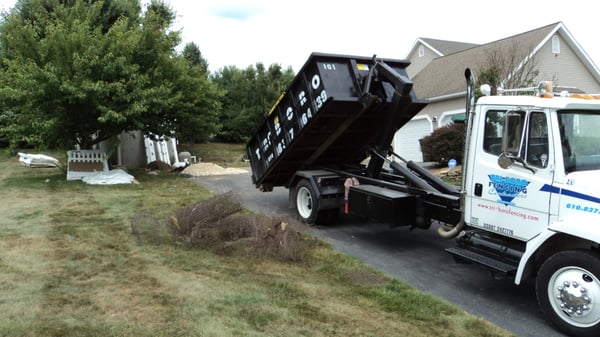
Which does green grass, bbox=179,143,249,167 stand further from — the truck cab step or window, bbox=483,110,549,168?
window, bbox=483,110,549,168

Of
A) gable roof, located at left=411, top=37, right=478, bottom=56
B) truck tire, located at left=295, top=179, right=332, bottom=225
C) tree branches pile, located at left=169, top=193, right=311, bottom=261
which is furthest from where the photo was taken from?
gable roof, located at left=411, top=37, right=478, bottom=56

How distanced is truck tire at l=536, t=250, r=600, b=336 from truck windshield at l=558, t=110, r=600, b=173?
881 mm

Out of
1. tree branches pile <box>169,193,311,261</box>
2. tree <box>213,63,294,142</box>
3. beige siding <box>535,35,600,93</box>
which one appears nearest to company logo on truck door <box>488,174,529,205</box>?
tree branches pile <box>169,193,311,261</box>

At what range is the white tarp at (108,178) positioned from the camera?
45.8 feet

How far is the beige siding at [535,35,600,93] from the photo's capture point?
19328 mm

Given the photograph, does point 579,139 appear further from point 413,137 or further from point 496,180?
point 413,137

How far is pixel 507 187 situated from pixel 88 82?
1172 centimetres

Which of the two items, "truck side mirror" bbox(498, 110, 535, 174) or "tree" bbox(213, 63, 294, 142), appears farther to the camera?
"tree" bbox(213, 63, 294, 142)

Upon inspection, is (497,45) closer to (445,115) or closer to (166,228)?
(445,115)

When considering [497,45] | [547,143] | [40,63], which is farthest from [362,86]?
[497,45]

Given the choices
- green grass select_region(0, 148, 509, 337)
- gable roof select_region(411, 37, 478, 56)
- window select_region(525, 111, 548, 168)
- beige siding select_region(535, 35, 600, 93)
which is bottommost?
green grass select_region(0, 148, 509, 337)

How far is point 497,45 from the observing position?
66.0 ft

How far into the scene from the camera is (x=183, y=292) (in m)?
4.83

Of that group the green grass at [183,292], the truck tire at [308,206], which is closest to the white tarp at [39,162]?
the green grass at [183,292]
